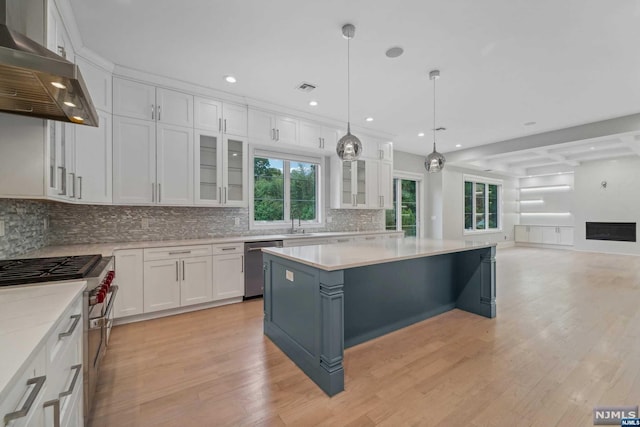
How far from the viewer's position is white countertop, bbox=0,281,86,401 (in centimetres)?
74

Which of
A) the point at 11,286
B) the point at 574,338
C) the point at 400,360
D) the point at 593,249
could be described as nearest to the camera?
the point at 11,286

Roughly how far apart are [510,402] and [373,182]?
13.8ft

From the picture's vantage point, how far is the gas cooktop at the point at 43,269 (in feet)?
4.82

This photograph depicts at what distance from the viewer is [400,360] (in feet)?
7.63

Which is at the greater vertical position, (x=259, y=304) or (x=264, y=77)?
(x=264, y=77)

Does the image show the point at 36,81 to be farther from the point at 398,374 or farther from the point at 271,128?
the point at 271,128

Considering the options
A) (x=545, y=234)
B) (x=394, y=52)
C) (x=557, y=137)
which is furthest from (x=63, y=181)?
(x=545, y=234)

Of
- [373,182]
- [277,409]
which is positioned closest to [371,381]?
[277,409]

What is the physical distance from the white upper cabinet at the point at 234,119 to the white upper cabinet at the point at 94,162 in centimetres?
130

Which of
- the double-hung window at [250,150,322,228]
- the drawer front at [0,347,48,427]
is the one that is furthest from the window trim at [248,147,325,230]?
the drawer front at [0,347,48,427]

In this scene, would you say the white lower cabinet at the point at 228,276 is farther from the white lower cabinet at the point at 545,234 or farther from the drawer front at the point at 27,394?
the white lower cabinet at the point at 545,234

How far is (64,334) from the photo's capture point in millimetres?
1178

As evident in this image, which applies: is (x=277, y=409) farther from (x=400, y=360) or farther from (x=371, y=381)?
(x=400, y=360)

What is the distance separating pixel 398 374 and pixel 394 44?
2.96 m
